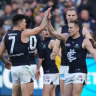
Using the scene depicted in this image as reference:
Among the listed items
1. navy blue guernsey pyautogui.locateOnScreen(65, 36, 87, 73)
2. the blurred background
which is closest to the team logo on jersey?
navy blue guernsey pyautogui.locateOnScreen(65, 36, 87, 73)

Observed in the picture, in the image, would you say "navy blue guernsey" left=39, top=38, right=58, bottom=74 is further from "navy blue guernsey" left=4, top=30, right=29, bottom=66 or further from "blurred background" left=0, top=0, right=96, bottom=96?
"blurred background" left=0, top=0, right=96, bottom=96

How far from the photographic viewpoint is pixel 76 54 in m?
11.2

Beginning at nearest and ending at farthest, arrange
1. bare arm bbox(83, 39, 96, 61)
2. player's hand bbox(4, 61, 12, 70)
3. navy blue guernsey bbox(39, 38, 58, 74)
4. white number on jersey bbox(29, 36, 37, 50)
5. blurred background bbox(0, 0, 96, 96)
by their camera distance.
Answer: bare arm bbox(83, 39, 96, 61)
player's hand bbox(4, 61, 12, 70)
white number on jersey bbox(29, 36, 37, 50)
navy blue guernsey bbox(39, 38, 58, 74)
blurred background bbox(0, 0, 96, 96)

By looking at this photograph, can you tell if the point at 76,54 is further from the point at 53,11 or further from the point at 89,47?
the point at 53,11

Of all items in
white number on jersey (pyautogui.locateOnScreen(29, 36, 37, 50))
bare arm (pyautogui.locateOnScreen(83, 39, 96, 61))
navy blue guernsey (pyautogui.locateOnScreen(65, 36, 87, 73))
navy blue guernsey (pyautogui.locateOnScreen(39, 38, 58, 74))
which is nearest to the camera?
bare arm (pyautogui.locateOnScreen(83, 39, 96, 61))

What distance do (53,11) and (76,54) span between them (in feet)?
25.7

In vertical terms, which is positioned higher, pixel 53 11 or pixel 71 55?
pixel 53 11

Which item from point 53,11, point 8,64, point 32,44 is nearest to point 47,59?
point 32,44

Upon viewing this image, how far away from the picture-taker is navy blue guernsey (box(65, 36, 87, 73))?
36.5 ft

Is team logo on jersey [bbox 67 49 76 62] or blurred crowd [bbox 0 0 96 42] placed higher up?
blurred crowd [bbox 0 0 96 42]

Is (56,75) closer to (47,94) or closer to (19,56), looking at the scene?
(47,94)

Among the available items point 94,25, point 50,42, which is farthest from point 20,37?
point 94,25

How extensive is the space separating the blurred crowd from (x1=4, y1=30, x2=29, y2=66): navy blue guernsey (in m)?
6.37

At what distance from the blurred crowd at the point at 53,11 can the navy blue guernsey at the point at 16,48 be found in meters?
6.37
